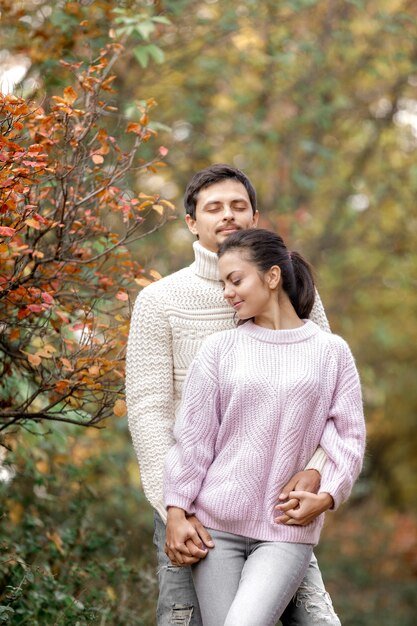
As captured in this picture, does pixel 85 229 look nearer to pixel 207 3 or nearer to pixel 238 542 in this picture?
pixel 238 542

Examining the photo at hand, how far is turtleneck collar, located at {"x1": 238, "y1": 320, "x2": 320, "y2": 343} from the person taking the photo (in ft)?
11.2

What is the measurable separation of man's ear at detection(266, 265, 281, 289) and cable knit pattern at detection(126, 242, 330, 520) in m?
0.31

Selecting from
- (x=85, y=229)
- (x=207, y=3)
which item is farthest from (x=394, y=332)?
(x=85, y=229)

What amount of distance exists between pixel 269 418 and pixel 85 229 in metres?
1.50

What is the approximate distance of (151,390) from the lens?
11.7 feet

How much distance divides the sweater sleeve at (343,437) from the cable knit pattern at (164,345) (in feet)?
1.43

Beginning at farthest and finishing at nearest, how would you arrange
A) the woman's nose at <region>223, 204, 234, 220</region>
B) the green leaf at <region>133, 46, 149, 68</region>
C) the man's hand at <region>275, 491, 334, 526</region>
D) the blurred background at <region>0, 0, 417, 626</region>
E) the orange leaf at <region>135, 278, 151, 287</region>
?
1. the blurred background at <region>0, 0, 417, 626</region>
2. the green leaf at <region>133, 46, 149, 68</region>
3. the orange leaf at <region>135, 278, 151, 287</region>
4. the woman's nose at <region>223, 204, 234, 220</region>
5. the man's hand at <region>275, 491, 334, 526</region>

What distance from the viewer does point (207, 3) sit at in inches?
348

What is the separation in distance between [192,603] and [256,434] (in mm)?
631

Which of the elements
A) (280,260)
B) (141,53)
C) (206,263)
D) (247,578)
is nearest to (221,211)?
(206,263)

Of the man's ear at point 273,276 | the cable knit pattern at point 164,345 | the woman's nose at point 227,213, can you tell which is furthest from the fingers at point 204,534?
the woman's nose at point 227,213

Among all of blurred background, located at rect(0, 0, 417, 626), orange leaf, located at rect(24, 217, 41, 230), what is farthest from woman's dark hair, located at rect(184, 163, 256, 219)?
blurred background, located at rect(0, 0, 417, 626)

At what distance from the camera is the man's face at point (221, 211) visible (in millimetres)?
3691

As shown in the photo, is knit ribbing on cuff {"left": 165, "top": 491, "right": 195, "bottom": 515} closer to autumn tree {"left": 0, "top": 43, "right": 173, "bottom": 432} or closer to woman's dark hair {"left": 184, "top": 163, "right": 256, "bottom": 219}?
autumn tree {"left": 0, "top": 43, "right": 173, "bottom": 432}
